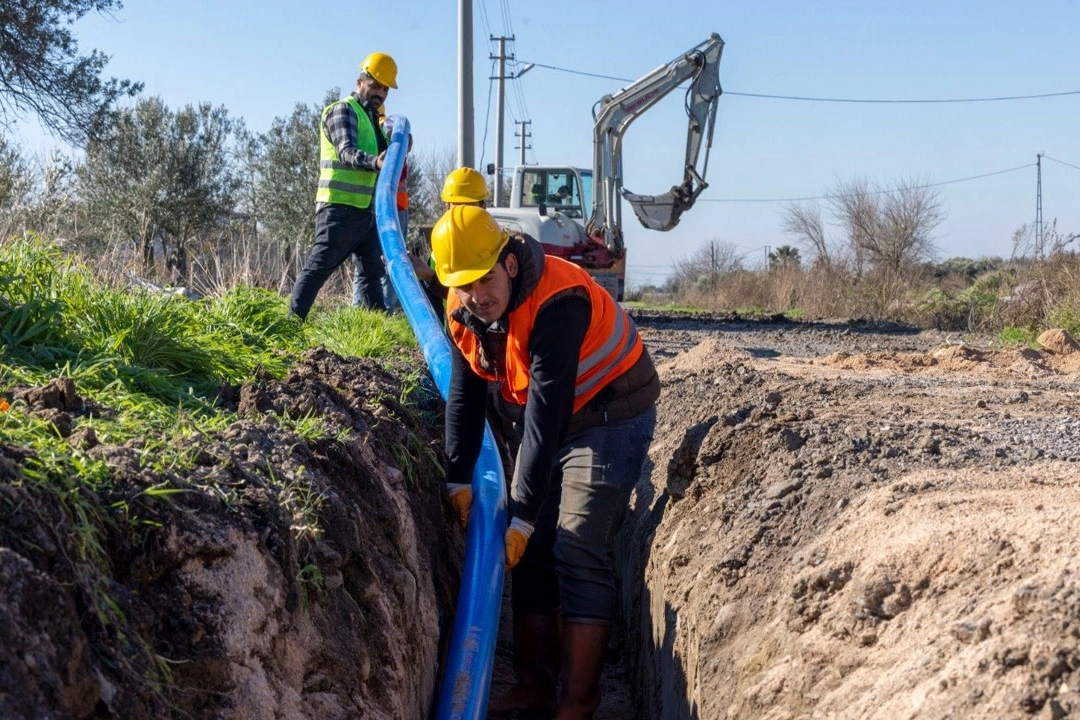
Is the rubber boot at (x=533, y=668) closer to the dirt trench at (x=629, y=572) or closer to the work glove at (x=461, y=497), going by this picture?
the dirt trench at (x=629, y=572)

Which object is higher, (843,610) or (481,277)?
(481,277)

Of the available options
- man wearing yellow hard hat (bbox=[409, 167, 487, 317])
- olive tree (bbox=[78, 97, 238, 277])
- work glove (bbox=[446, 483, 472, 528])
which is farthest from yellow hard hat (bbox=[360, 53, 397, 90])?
olive tree (bbox=[78, 97, 238, 277])

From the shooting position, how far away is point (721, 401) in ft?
21.4

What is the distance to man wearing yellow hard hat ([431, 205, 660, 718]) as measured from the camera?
385 centimetres

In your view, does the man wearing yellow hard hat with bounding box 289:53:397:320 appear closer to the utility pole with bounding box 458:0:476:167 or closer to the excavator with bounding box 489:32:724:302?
the utility pole with bounding box 458:0:476:167

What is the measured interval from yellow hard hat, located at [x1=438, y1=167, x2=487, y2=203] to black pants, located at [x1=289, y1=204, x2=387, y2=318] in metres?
1.04

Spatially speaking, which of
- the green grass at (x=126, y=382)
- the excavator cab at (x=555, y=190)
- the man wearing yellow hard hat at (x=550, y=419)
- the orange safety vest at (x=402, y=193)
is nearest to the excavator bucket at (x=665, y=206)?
the excavator cab at (x=555, y=190)

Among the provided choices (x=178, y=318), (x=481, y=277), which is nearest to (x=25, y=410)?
(x=481, y=277)

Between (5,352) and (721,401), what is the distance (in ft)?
13.0

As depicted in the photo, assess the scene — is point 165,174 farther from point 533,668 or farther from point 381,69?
point 533,668

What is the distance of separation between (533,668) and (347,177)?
387 centimetres

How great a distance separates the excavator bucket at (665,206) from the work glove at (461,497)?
41.3ft

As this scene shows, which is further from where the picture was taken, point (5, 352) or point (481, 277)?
point (5, 352)

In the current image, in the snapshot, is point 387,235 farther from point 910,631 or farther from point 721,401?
point 910,631
